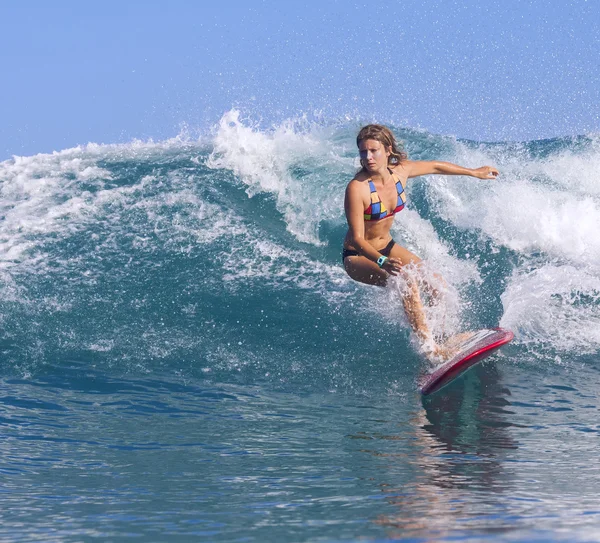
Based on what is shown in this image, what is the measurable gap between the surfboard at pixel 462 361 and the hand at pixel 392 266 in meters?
0.80

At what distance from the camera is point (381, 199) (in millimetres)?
6152

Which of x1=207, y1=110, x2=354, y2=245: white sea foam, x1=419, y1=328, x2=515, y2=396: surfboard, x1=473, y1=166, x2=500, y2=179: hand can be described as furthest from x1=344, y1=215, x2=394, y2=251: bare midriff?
x1=207, y1=110, x2=354, y2=245: white sea foam

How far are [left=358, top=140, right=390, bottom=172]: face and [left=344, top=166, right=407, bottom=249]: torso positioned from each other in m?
0.10

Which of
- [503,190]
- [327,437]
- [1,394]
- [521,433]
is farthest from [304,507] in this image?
[503,190]

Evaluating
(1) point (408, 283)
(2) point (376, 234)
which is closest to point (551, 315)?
(1) point (408, 283)

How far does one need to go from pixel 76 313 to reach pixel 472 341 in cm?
390

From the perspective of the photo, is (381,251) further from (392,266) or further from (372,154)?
(372,154)

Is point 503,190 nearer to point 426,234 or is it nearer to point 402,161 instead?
point 426,234

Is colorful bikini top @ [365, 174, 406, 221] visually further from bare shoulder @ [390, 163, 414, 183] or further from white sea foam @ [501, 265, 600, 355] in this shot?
white sea foam @ [501, 265, 600, 355]

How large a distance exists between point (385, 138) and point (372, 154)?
0.21 meters

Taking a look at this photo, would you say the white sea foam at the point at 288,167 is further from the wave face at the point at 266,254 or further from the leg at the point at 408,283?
the leg at the point at 408,283

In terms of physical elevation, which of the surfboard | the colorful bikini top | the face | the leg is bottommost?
the surfboard

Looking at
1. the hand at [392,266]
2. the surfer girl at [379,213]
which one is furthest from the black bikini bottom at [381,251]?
the hand at [392,266]

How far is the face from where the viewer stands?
19.7 ft
